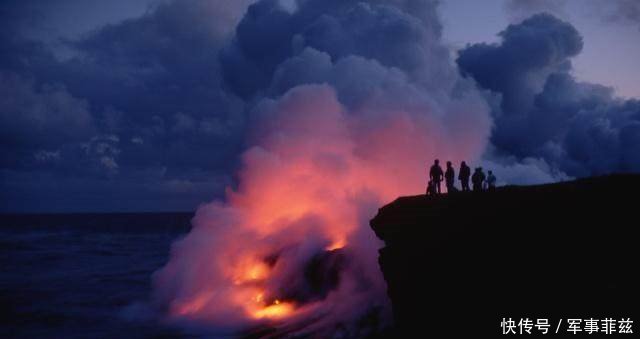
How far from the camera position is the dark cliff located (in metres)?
14.1

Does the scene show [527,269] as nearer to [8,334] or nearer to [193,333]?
[193,333]

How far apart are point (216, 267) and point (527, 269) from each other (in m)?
25.0

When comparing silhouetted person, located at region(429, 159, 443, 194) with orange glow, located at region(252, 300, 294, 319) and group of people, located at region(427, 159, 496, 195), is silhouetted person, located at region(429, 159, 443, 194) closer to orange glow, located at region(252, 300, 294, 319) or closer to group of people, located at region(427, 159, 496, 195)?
group of people, located at region(427, 159, 496, 195)

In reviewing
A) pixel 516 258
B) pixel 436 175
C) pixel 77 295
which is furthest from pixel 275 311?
pixel 77 295

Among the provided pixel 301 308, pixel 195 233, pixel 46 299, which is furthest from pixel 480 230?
pixel 46 299

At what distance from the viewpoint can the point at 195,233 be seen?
132 ft

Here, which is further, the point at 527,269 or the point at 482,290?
the point at 482,290

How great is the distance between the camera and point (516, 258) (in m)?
16.2

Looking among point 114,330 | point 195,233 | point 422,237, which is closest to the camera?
point 422,237

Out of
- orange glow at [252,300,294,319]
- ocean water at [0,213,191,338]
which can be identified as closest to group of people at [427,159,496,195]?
orange glow at [252,300,294,319]

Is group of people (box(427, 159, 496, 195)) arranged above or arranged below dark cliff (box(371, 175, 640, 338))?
above

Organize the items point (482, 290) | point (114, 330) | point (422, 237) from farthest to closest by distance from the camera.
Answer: point (114, 330), point (422, 237), point (482, 290)

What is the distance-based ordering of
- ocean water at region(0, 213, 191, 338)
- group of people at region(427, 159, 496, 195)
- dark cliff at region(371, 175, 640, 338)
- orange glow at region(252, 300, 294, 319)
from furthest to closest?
1. ocean water at region(0, 213, 191, 338)
2. orange glow at region(252, 300, 294, 319)
3. group of people at region(427, 159, 496, 195)
4. dark cliff at region(371, 175, 640, 338)

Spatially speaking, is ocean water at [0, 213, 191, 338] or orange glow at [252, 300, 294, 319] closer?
orange glow at [252, 300, 294, 319]
